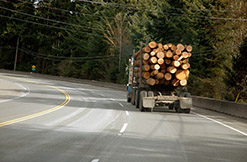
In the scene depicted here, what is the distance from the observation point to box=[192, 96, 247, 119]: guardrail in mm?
18008

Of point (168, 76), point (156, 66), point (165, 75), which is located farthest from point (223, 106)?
point (156, 66)

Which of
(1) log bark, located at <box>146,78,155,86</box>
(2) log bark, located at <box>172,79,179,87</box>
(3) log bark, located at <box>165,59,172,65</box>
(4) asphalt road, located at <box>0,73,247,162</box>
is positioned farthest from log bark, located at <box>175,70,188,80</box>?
(4) asphalt road, located at <box>0,73,247,162</box>

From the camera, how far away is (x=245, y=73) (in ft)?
81.2

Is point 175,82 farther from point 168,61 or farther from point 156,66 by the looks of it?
point 156,66

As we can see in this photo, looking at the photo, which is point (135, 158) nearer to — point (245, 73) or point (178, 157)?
point (178, 157)

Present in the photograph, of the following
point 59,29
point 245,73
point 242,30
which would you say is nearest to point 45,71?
point 59,29

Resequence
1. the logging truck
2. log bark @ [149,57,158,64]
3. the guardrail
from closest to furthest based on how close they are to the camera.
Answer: the guardrail
the logging truck
log bark @ [149,57,158,64]

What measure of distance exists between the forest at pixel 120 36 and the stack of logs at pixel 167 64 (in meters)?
7.39

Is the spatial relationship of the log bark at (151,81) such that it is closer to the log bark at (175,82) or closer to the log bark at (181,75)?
the log bark at (175,82)

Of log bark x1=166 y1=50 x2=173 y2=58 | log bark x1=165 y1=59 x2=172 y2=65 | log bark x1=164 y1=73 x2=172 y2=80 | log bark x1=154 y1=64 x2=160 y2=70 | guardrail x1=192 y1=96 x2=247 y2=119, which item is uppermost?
log bark x1=166 y1=50 x2=173 y2=58

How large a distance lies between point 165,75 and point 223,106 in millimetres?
4284

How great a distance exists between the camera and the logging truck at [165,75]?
1875cm

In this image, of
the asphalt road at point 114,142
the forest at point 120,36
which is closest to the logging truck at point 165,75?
the asphalt road at point 114,142

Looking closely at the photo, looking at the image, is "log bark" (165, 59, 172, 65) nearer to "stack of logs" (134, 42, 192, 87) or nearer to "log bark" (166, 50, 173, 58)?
"stack of logs" (134, 42, 192, 87)
